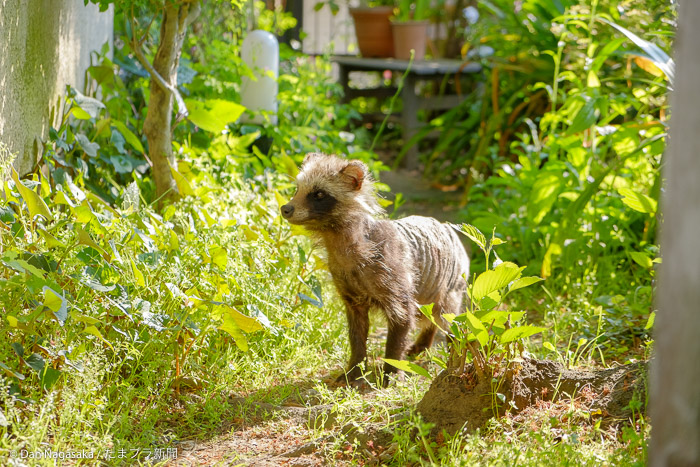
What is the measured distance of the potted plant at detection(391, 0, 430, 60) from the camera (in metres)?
9.30

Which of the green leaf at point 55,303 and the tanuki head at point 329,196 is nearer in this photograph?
the green leaf at point 55,303

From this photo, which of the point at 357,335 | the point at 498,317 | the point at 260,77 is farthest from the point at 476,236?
the point at 260,77

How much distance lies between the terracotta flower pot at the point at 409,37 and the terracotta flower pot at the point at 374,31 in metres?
0.17

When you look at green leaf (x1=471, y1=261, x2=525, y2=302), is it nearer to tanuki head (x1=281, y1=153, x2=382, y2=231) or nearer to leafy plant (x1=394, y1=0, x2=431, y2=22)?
tanuki head (x1=281, y1=153, x2=382, y2=231)

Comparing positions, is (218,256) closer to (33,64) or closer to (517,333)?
(517,333)

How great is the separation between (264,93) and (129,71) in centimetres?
107

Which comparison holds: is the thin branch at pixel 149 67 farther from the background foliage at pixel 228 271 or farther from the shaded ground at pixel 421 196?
the shaded ground at pixel 421 196

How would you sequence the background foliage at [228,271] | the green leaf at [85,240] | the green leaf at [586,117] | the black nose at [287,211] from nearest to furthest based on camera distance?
1. the background foliage at [228,271]
2. the green leaf at [85,240]
3. the black nose at [287,211]
4. the green leaf at [586,117]

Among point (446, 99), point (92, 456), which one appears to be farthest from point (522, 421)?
point (446, 99)

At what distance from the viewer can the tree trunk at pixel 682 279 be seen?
1.39 m

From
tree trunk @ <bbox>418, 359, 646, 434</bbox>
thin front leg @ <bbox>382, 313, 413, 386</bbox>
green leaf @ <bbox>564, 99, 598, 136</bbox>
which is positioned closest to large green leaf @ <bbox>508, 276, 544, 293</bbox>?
tree trunk @ <bbox>418, 359, 646, 434</bbox>

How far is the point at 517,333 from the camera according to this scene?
2.60 meters

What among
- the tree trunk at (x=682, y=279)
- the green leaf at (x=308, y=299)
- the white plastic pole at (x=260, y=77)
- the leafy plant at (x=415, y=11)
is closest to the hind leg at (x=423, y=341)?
the green leaf at (x=308, y=299)

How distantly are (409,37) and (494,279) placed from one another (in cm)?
721
